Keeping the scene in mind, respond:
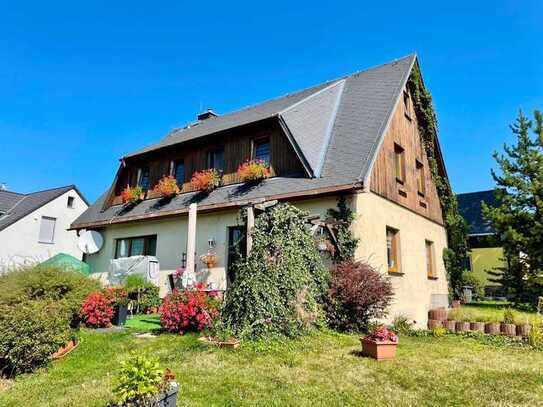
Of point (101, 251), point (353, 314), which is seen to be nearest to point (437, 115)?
point (353, 314)

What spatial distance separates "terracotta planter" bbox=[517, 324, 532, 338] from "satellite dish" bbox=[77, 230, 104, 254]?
1519 cm

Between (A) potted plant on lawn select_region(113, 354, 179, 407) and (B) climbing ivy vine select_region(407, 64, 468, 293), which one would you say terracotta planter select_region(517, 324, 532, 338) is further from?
(A) potted plant on lawn select_region(113, 354, 179, 407)

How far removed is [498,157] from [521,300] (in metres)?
6.03

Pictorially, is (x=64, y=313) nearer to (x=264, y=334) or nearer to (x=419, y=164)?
(x=264, y=334)

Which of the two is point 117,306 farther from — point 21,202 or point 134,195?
point 21,202

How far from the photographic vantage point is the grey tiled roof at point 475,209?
910 inches

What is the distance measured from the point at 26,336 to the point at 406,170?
38.5ft

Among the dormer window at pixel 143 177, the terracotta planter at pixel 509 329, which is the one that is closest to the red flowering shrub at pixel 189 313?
the terracotta planter at pixel 509 329

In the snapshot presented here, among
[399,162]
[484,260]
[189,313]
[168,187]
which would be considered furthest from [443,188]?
[189,313]

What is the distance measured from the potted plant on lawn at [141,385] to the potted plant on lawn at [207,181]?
968 cm

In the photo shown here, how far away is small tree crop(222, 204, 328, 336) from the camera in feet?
23.7

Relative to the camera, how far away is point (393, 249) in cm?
1186

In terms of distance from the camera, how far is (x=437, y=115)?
52.5ft

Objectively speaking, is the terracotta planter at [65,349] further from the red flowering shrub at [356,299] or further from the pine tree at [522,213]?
the pine tree at [522,213]
